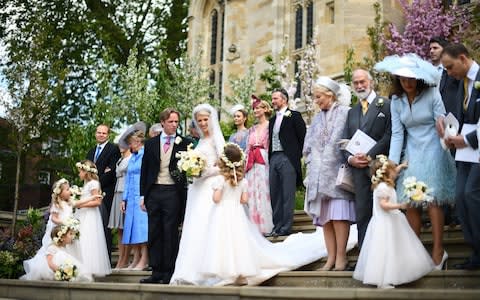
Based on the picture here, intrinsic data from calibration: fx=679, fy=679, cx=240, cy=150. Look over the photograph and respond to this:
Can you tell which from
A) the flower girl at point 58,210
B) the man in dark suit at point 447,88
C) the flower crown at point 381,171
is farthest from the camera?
the flower girl at point 58,210

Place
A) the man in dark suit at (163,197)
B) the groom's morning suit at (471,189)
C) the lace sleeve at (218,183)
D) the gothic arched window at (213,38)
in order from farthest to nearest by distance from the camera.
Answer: the gothic arched window at (213,38) < the man in dark suit at (163,197) < the lace sleeve at (218,183) < the groom's morning suit at (471,189)

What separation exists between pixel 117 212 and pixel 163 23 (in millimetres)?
22726

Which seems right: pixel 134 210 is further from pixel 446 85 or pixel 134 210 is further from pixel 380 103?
pixel 446 85

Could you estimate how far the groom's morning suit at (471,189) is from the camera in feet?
19.5

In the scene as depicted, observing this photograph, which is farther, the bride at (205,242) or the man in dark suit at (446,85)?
the bride at (205,242)

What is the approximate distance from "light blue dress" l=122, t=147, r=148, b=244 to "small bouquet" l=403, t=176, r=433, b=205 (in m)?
4.76

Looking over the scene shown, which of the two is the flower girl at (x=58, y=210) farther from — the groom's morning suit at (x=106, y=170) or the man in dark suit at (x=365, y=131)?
the man in dark suit at (x=365, y=131)

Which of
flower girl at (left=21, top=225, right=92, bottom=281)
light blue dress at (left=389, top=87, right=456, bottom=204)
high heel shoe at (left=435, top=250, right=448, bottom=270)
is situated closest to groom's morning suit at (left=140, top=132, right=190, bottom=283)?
flower girl at (left=21, top=225, right=92, bottom=281)

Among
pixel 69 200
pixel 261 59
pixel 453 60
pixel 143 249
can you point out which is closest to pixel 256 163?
pixel 143 249

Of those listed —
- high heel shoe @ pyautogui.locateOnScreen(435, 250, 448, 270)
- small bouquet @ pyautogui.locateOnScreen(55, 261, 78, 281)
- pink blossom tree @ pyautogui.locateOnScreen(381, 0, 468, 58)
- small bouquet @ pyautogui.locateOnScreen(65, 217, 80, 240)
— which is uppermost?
pink blossom tree @ pyautogui.locateOnScreen(381, 0, 468, 58)

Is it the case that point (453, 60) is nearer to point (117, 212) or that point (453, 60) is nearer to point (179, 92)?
point (117, 212)

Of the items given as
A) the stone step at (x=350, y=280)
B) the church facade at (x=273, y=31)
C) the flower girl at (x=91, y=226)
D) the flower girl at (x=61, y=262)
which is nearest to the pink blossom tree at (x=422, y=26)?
the church facade at (x=273, y=31)

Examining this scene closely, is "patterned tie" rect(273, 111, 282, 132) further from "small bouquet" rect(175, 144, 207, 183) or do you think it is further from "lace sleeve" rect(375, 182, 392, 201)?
"lace sleeve" rect(375, 182, 392, 201)

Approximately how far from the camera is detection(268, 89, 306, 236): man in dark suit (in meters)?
9.80
